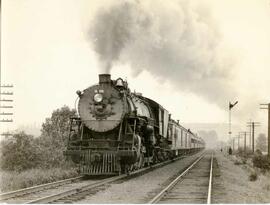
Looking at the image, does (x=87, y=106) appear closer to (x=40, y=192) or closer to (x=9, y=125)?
(x=9, y=125)

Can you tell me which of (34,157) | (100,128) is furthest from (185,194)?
(34,157)

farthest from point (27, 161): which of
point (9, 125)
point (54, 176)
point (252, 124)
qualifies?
point (252, 124)

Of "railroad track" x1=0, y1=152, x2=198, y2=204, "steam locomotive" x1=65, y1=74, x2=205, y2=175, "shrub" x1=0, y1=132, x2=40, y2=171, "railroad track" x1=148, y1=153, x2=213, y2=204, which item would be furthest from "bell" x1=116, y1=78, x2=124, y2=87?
"shrub" x1=0, y1=132, x2=40, y2=171

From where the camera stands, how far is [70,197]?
948 cm

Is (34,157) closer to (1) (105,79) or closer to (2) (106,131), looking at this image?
(2) (106,131)

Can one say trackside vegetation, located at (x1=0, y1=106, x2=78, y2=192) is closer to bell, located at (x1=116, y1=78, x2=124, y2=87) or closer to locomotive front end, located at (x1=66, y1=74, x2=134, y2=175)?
locomotive front end, located at (x1=66, y1=74, x2=134, y2=175)

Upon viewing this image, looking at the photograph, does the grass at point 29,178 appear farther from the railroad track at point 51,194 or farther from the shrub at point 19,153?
the shrub at point 19,153

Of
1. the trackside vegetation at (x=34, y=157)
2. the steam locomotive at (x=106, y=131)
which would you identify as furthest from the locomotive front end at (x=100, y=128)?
the trackside vegetation at (x=34, y=157)

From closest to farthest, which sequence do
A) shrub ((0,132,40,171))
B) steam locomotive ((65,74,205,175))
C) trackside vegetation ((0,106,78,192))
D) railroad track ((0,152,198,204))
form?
railroad track ((0,152,198,204)) < steam locomotive ((65,74,205,175)) < trackside vegetation ((0,106,78,192)) < shrub ((0,132,40,171))

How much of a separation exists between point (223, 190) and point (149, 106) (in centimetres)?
833


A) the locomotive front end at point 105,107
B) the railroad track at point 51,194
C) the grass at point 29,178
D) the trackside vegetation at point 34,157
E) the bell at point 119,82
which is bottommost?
the railroad track at point 51,194

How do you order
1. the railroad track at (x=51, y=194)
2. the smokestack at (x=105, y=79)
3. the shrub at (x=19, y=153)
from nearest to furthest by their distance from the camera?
the railroad track at (x=51, y=194) → the smokestack at (x=105, y=79) → the shrub at (x=19, y=153)

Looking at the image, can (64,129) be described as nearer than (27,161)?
No

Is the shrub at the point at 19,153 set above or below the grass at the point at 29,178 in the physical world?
above
